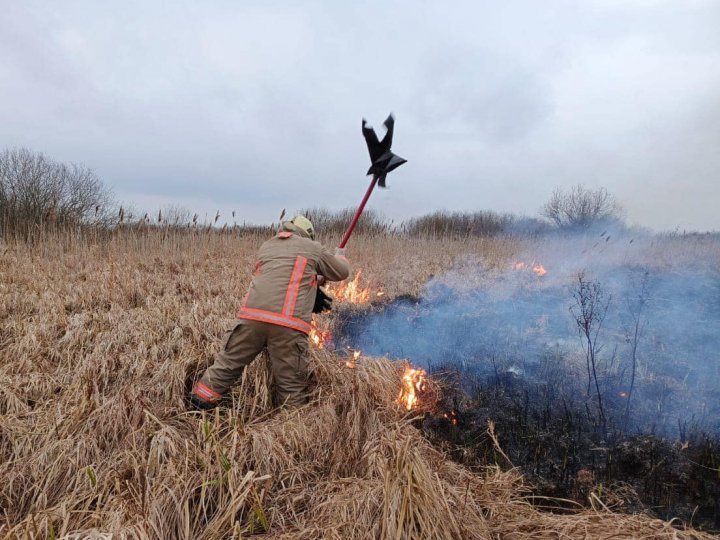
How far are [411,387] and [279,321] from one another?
1.56 metres

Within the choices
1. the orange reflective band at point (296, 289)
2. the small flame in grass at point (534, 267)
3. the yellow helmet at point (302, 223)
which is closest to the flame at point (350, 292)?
the yellow helmet at point (302, 223)

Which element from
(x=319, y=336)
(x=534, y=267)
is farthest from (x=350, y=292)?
(x=534, y=267)

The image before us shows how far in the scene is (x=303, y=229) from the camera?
405cm

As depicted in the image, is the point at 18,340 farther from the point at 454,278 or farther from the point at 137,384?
the point at 454,278

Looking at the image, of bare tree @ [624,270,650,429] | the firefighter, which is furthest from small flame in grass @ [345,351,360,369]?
bare tree @ [624,270,650,429]

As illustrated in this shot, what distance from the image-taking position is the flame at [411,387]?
404 centimetres

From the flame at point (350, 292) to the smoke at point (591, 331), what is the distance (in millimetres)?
642

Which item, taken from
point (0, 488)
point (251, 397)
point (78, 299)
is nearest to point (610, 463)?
point (251, 397)

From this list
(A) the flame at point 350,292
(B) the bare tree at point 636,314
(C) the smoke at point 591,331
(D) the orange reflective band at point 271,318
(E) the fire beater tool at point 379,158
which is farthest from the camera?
(A) the flame at point 350,292

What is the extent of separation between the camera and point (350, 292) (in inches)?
291

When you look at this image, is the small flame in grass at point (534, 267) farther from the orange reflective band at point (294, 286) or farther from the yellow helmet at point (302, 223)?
the orange reflective band at point (294, 286)

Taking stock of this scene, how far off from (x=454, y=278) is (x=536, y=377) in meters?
4.08

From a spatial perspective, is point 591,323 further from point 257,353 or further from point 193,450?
point 193,450

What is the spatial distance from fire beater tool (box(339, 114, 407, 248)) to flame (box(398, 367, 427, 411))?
1.56 meters
